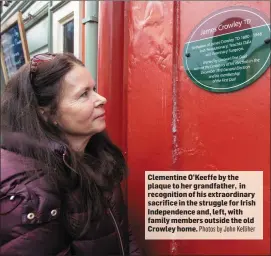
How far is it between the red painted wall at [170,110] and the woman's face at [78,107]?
0.74 feet

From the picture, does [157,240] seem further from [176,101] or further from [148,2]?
[148,2]

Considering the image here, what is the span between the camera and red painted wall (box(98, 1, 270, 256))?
1.07 metres

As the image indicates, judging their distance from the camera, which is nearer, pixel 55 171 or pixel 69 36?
pixel 55 171

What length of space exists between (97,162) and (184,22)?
0.61 m

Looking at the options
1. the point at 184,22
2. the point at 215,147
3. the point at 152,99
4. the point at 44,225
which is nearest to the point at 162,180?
the point at 215,147

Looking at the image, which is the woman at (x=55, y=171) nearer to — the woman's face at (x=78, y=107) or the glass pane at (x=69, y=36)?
the woman's face at (x=78, y=107)

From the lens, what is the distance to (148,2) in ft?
4.34

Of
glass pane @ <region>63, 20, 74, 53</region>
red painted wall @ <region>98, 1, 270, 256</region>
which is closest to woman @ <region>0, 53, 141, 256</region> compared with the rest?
red painted wall @ <region>98, 1, 270, 256</region>

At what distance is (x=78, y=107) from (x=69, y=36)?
994 mm

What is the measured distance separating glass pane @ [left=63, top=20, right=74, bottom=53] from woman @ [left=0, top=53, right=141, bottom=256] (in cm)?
83

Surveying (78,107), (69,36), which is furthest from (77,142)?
(69,36)

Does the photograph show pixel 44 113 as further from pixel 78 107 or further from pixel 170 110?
pixel 170 110

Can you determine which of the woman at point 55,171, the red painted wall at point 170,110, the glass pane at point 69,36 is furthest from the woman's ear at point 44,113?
the glass pane at point 69,36

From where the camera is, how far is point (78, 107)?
1145 millimetres
